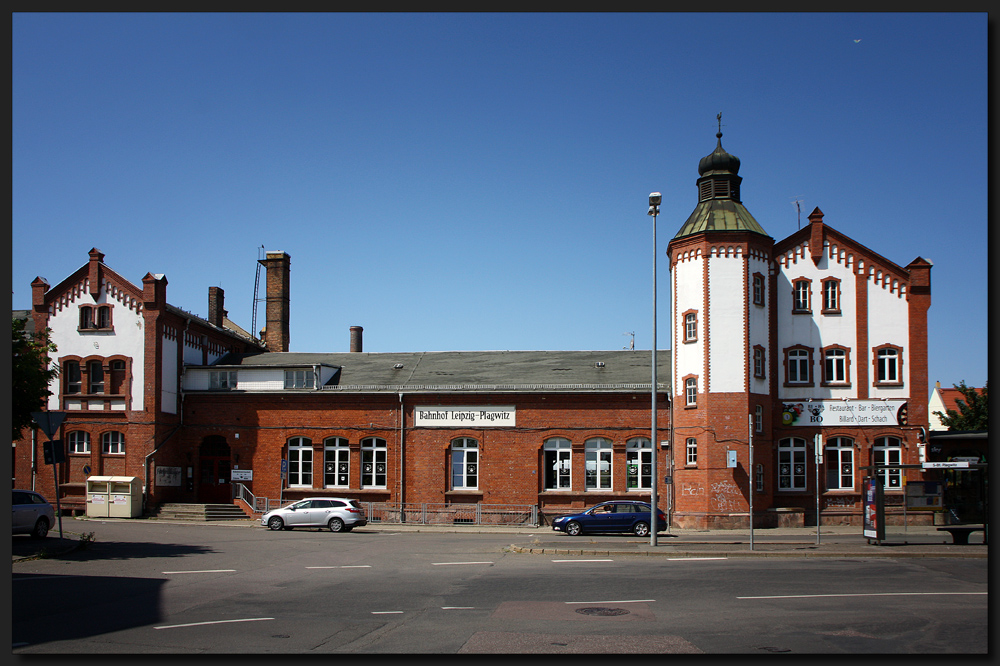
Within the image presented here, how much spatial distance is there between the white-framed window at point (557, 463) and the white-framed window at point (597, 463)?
2.43 ft

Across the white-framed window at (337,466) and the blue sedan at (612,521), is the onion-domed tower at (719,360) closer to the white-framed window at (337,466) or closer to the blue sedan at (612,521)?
the blue sedan at (612,521)

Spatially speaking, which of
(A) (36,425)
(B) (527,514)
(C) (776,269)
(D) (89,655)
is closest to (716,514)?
(B) (527,514)

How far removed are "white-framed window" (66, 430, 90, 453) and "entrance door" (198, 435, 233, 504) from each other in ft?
16.2

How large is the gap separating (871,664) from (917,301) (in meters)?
31.4

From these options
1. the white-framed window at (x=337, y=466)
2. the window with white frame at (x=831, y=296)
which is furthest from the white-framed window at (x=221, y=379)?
the window with white frame at (x=831, y=296)

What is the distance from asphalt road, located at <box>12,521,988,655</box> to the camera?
36.2 ft

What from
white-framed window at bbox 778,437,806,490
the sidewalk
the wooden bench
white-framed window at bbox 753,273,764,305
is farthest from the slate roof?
the wooden bench

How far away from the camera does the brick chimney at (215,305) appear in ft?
168

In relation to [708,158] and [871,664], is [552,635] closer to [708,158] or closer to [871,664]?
[871,664]

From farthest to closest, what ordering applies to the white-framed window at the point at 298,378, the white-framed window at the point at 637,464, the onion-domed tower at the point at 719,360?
the white-framed window at the point at 298,378 → the white-framed window at the point at 637,464 → the onion-domed tower at the point at 719,360

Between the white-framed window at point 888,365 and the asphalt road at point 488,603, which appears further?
the white-framed window at point 888,365

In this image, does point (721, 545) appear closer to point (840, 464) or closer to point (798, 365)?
point (840, 464)

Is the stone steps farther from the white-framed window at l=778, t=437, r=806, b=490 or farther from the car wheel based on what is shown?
the white-framed window at l=778, t=437, r=806, b=490

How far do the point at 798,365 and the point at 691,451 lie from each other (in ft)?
20.4
